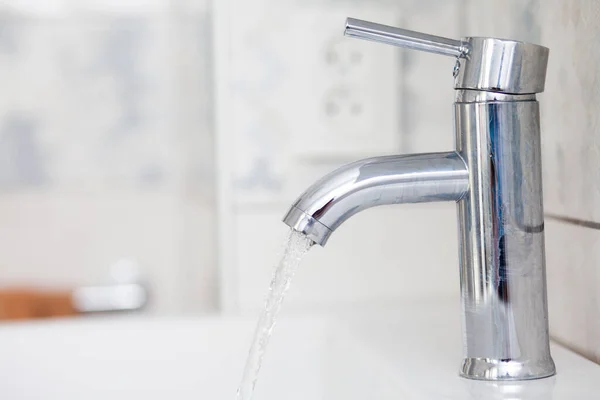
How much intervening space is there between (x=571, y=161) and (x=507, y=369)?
0.48 feet

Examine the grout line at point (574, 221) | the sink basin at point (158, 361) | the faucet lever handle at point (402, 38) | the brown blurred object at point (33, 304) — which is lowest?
the brown blurred object at point (33, 304)

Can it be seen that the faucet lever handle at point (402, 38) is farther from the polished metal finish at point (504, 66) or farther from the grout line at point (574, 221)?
the grout line at point (574, 221)

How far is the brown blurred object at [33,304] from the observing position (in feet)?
3.65

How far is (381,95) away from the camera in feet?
3.08

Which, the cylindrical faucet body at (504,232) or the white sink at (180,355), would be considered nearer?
the cylindrical faucet body at (504,232)

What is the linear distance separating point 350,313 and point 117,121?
56cm

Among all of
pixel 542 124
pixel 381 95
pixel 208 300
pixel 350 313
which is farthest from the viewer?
pixel 208 300

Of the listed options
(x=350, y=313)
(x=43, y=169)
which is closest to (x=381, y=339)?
(x=350, y=313)

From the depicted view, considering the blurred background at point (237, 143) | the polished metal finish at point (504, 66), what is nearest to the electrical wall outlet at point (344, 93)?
the blurred background at point (237, 143)

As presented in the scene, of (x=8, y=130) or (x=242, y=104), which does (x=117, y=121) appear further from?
(x=242, y=104)

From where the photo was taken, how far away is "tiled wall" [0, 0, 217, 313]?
115 cm

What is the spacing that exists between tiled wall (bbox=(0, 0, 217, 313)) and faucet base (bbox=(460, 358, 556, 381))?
71 cm

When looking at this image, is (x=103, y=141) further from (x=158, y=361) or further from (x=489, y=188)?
(x=489, y=188)

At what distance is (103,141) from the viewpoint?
1.16 m
